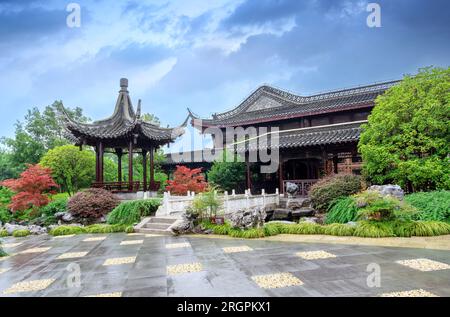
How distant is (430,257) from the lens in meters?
4.99

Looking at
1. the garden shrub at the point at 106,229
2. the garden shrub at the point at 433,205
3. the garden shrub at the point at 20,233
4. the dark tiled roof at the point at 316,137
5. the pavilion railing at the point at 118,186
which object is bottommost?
the garden shrub at the point at 20,233

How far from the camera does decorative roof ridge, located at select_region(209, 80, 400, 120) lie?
→ 67.1 feet

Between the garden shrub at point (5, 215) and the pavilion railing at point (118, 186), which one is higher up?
the pavilion railing at point (118, 186)

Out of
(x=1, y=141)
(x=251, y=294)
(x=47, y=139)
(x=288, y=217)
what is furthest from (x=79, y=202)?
(x=1, y=141)

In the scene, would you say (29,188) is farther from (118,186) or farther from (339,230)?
(339,230)

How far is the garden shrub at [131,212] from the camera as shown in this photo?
11.0m

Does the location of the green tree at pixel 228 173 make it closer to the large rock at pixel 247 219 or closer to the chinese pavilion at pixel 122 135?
the chinese pavilion at pixel 122 135

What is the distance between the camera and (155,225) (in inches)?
403

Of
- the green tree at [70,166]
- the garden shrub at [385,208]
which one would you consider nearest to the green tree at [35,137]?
the green tree at [70,166]

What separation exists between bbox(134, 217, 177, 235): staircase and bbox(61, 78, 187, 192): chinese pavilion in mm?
4619

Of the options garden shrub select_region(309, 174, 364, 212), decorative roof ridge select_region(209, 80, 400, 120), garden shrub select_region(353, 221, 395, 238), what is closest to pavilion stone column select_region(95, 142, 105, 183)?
garden shrub select_region(309, 174, 364, 212)

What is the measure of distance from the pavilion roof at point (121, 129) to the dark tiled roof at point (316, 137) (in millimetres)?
4812
